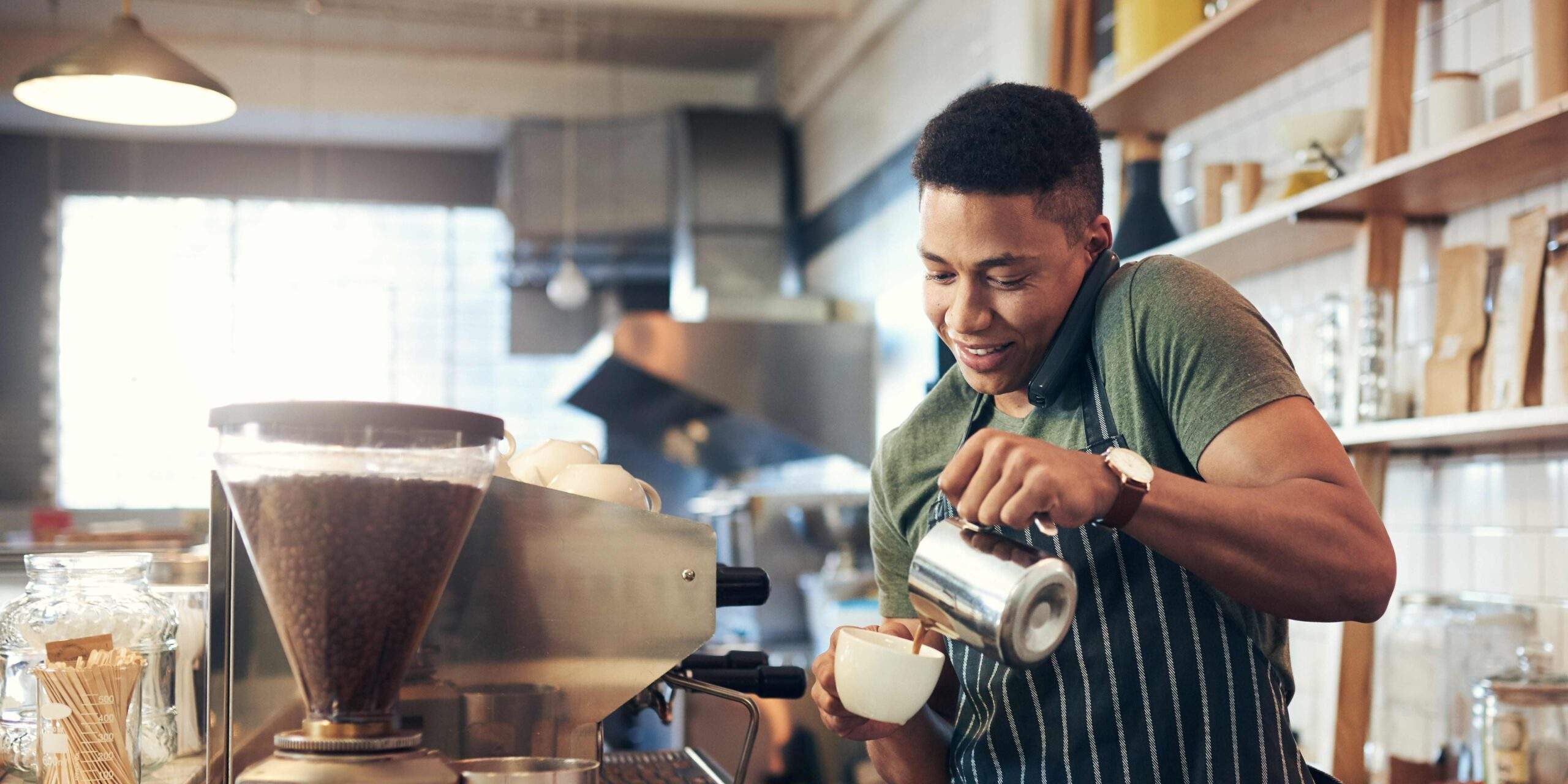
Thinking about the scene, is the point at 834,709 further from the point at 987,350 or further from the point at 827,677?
the point at 987,350

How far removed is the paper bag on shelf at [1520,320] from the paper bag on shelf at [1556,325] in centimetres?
1

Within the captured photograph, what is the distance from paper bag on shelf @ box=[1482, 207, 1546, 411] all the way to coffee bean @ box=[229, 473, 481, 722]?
5.30ft

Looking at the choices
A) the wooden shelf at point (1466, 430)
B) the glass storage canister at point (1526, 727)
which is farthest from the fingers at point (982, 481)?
the glass storage canister at point (1526, 727)

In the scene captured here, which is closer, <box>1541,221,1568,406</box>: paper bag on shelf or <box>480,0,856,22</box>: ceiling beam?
<box>1541,221,1568,406</box>: paper bag on shelf

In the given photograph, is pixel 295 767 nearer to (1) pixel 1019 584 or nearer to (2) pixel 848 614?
(1) pixel 1019 584

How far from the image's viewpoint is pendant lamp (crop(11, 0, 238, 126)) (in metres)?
2.39

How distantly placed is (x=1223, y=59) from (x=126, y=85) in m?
2.09

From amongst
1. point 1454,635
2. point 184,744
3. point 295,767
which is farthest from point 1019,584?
point 1454,635

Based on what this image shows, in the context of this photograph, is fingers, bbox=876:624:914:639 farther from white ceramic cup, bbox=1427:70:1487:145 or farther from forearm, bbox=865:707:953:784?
white ceramic cup, bbox=1427:70:1487:145

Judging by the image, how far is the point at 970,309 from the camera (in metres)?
1.23

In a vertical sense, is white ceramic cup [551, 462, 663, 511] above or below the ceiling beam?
below

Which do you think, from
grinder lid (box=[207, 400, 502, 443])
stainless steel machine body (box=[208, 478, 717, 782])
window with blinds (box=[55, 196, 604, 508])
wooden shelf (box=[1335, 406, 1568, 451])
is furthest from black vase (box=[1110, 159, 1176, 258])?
window with blinds (box=[55, 196, 604, 508])

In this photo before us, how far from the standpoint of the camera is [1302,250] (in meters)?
2.58

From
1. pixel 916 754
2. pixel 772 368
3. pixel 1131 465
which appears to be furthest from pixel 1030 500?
pixel 772 368
